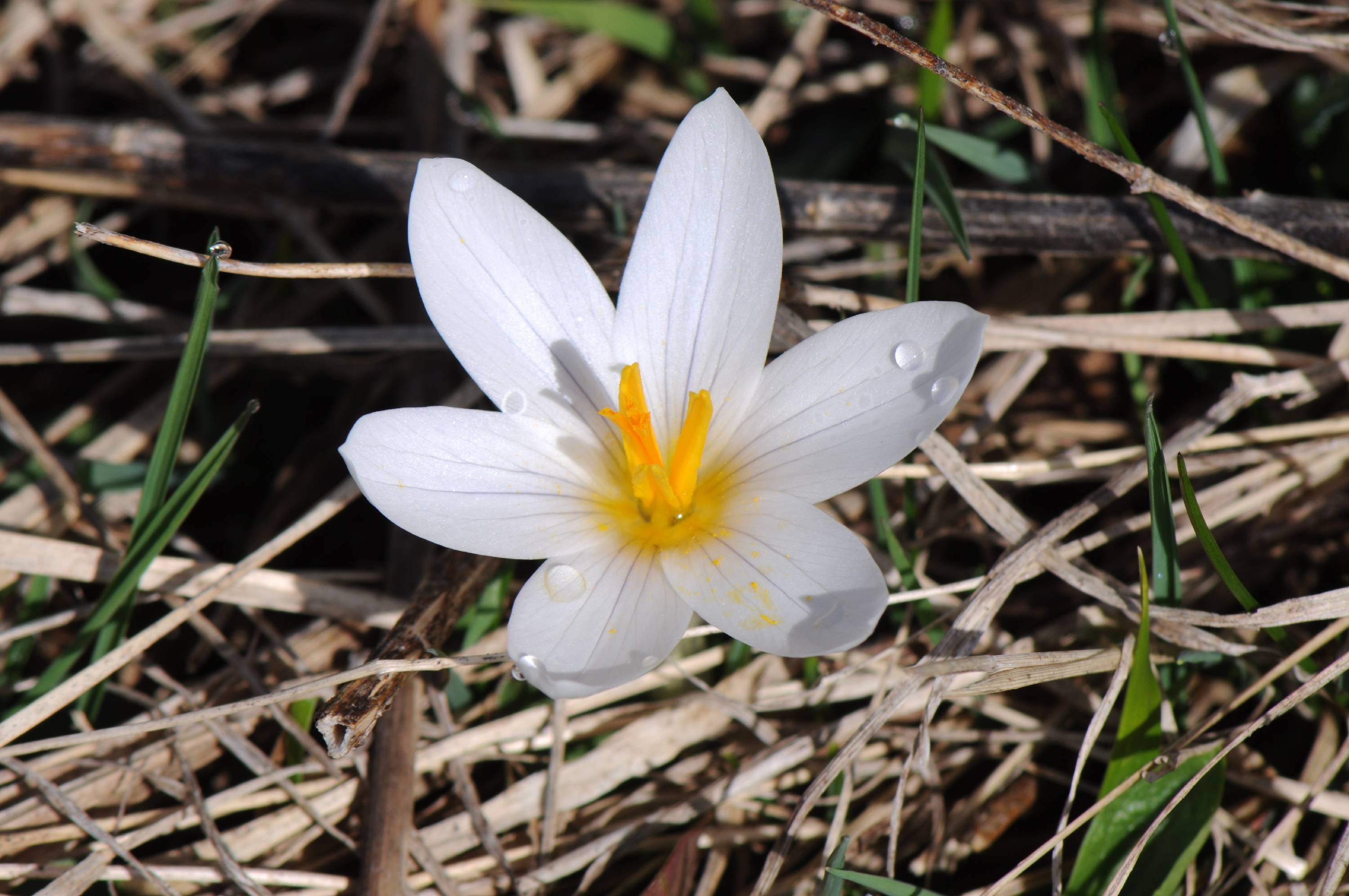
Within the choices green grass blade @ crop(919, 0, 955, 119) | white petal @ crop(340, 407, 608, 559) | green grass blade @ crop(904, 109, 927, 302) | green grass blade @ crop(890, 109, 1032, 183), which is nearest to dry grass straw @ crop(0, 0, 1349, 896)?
green grass blade @ crop(904, 109, 927, 302)

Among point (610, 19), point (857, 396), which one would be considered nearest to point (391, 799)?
point (857, 396)

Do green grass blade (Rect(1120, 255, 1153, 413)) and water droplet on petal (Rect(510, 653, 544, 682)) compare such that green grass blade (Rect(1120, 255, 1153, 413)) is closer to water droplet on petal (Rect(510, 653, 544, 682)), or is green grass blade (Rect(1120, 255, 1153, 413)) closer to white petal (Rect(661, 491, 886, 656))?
white petal (Rect(661, 491, 886, 656))

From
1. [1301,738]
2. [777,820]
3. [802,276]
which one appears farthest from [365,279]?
[1301,738]

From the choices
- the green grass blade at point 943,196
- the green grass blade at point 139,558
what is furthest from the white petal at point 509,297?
the green grass blade at point 943,196

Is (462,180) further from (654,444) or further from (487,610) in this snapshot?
(487,610)

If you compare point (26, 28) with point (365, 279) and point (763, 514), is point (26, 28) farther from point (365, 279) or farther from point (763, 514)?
point (763, 514)

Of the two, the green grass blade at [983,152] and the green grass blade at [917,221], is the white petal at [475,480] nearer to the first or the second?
the green grass blade at [917,221]
